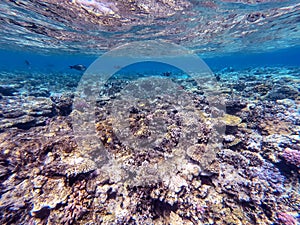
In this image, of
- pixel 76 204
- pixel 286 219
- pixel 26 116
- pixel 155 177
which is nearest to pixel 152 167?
pixel 155 177

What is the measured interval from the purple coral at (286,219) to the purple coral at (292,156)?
1.70m

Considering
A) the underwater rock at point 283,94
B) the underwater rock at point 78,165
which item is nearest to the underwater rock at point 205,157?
the underwater rock at point 78,165

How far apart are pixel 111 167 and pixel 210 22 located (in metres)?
16.3

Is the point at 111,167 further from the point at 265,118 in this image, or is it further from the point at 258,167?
the point at 265,118

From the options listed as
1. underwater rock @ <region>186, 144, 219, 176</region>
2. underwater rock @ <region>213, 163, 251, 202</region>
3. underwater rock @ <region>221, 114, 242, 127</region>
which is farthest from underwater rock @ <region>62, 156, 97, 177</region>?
underwater rock @ <region>221, 114, 242, 127</region>

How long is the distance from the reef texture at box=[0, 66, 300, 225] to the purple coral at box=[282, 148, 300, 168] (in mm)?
23

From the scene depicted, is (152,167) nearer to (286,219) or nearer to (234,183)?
(234,183)

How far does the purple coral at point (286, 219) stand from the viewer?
3.13 metres

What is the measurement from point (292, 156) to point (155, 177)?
13.6ft

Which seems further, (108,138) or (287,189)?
(108,138)

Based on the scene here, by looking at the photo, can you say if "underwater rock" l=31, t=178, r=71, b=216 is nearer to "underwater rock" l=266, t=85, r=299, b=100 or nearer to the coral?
the coral

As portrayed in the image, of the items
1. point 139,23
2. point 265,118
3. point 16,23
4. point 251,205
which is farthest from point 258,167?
point 16,23

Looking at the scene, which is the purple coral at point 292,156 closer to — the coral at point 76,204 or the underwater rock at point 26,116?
the coral at point 76,204

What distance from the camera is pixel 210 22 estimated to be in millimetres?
14570
